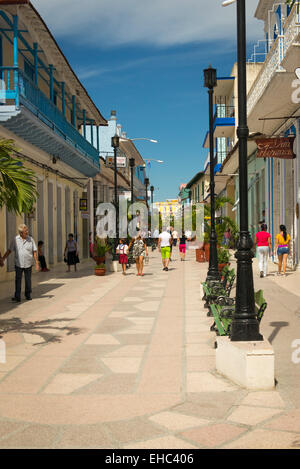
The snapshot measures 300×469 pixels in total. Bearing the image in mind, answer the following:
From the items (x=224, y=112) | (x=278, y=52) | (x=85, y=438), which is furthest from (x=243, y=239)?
(x=224, y=112)

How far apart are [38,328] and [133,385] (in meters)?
3.50

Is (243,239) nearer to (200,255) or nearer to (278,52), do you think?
(278,52)

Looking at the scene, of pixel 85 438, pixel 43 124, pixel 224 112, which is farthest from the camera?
pixel 224 112

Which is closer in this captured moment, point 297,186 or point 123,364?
point 123,364

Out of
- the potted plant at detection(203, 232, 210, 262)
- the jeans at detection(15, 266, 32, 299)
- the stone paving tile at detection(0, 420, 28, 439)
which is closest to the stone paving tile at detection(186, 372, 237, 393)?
the stone paving tile at detection(0, 420, 28, 439)

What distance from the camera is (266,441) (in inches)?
150

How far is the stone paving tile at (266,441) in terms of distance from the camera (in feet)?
12.2

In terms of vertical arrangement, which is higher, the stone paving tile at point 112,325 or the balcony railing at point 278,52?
the balcony railing at point 278,52

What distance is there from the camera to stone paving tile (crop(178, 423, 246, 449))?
383cm

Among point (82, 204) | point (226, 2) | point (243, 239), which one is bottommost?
point (243, 239)

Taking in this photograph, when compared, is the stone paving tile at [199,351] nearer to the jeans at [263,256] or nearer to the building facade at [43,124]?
the building facade at [43,124]

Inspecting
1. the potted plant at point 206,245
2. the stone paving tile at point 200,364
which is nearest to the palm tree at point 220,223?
the potted plant at point 206,245
